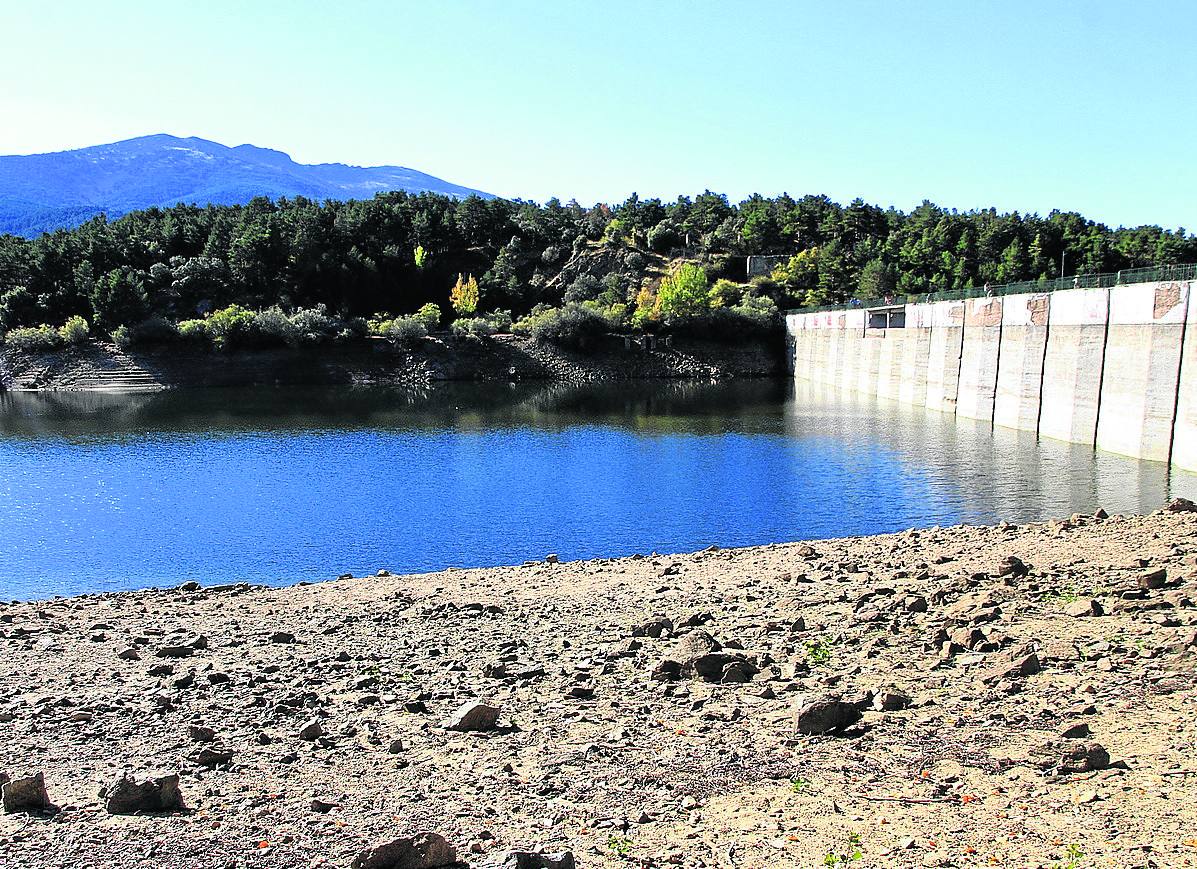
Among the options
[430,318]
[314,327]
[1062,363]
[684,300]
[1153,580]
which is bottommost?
[1153,580]

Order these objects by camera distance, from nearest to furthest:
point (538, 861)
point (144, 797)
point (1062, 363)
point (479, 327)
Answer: point (538, 861) < point (144, 797) < point (1062, 363) < point (479, 327)

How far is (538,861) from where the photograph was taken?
8320mm

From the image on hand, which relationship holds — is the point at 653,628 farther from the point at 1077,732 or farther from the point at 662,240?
the point at 662,240

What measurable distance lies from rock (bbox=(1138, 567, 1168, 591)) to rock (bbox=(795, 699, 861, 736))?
8606mm

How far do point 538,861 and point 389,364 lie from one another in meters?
95.5

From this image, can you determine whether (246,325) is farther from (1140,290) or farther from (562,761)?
(562,761)

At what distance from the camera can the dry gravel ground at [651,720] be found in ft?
29.4

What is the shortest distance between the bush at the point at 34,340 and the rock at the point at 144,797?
105353mm

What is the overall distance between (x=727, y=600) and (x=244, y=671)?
30.5 feet

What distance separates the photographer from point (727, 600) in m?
19.8

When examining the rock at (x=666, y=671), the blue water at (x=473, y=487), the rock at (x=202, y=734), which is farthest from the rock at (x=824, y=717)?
the blue water at (x=473, y=487)

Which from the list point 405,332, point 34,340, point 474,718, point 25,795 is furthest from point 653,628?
point 34,340

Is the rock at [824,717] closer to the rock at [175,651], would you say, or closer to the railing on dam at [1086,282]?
the rock at [175,651]

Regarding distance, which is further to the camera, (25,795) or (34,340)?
(34,340)
